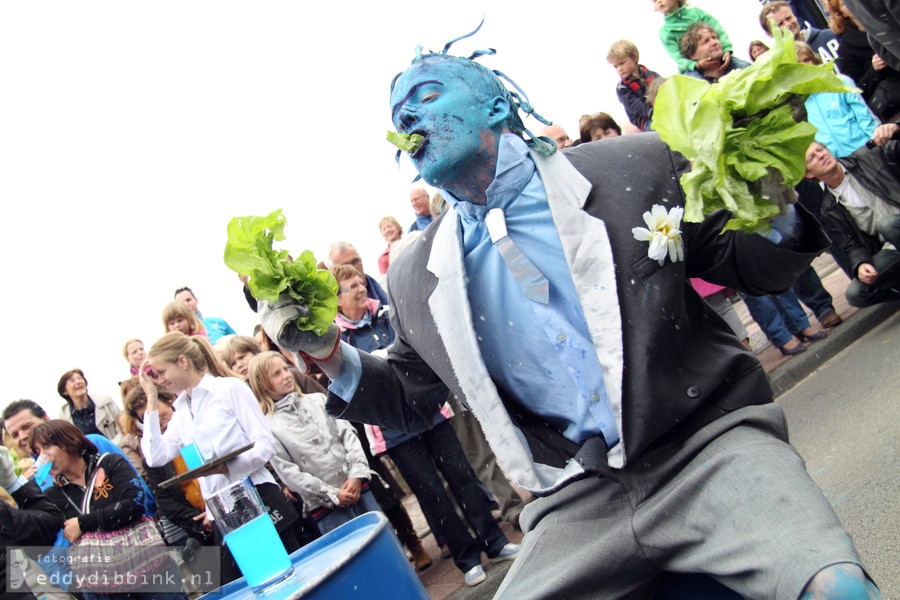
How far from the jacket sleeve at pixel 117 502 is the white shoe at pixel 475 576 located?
1.95m

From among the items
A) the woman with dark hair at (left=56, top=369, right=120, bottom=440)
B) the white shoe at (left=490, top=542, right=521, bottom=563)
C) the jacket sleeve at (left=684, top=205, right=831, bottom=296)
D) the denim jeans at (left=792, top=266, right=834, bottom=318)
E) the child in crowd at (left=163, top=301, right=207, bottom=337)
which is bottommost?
the white shoe at (left=490, top=542, right=521, bottom=563)

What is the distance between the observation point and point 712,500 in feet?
7.08

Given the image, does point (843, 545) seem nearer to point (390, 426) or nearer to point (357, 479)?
point (390, 426)

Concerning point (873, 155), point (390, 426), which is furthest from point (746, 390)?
point (873, 155)

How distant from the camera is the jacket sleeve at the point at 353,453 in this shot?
5.46 metres

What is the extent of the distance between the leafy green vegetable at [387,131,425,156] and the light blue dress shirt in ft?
0.75

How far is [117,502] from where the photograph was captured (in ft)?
16.7

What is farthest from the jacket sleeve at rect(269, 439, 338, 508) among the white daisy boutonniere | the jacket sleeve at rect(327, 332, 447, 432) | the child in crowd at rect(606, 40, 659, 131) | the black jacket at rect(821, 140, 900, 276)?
the black jacket at rect(821, 140, 900, 276)

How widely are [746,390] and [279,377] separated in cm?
386

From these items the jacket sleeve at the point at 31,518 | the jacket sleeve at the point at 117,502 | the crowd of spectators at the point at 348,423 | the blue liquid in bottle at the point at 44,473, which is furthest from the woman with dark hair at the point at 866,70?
the blue liquid in bottle at the point at 44,473

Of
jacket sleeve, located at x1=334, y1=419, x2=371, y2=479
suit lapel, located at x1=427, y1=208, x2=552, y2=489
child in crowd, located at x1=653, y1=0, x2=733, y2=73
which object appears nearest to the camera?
suit lapel, located at x1=427, y1=208, x2=552, y2=489

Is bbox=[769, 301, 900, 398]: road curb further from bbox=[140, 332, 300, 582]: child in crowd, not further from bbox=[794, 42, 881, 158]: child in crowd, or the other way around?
bbox=[140, 332, 300, 582]: child in crowd

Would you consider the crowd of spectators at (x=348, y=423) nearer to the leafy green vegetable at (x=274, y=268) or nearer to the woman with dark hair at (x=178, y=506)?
the woman with dark hair at (x=178, y=506)

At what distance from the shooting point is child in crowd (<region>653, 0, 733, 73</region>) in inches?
274
